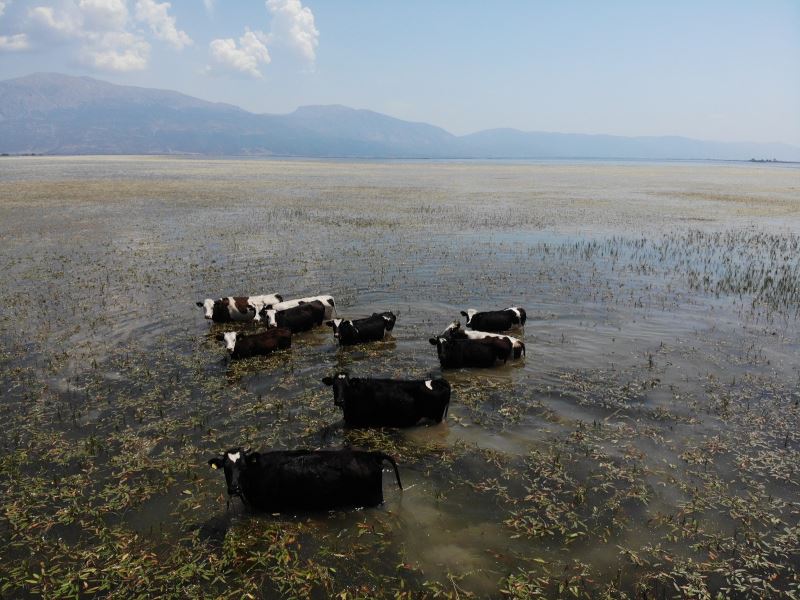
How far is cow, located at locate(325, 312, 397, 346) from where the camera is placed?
14250 millimetres

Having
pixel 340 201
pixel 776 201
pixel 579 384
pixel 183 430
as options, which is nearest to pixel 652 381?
pixel 579 384

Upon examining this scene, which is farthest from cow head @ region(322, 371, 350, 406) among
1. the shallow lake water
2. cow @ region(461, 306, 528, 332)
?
cow @ region(461, 306, 528, 332)

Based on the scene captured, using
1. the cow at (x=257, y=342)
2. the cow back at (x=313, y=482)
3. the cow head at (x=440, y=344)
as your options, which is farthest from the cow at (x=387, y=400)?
the cow at (x=257, y=342)

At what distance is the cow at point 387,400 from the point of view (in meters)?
10.1

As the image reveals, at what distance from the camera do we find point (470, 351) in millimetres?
12930

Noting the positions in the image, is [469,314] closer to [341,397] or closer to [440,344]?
[440,344]

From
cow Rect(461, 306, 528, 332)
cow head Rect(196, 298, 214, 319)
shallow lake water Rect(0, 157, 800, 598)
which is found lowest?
shallow lake water Rect(0, 157, 800, 598)

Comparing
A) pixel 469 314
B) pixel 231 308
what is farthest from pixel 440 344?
pixel 231 308

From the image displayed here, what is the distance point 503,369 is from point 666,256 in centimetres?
1583

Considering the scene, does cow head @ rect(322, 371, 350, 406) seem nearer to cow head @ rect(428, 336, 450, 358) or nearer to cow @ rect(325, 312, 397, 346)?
cow head @ rect(428, 336, 450, 358)

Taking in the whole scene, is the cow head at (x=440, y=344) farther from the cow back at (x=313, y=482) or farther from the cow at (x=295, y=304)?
the cow back at (x=313, y=482)

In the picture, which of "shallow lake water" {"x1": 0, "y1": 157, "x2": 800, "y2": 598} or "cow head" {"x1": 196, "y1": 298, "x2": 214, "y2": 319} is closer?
"shallow lake water" {"x1": 0, "y1": 157, "x2": 800, "y2": 598}

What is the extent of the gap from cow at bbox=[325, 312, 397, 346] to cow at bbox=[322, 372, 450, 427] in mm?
4007

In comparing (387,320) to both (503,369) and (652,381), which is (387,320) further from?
(652,381)
